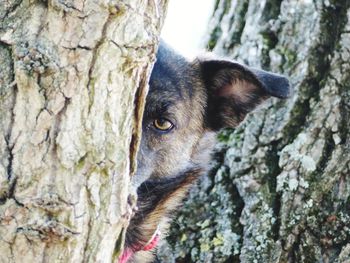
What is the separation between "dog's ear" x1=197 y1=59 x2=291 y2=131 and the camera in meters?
3.88

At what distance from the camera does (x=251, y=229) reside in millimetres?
3912

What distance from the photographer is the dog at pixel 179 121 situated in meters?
3.72

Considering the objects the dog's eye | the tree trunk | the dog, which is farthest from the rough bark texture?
the tree trunk

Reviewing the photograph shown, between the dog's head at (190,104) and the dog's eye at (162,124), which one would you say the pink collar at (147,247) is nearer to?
the dog's head at (190,104)

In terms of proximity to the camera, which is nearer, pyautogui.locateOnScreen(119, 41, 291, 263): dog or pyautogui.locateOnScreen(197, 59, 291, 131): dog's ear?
pyautogui.locateOnScreen(119, 41, 291, 263): dog

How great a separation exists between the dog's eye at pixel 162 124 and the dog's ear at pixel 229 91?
460 millimetres

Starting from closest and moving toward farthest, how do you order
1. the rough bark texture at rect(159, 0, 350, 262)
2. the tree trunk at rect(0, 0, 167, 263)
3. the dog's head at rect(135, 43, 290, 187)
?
the tree trunk at rect(0, 0, 167, 263)
the dog's head at rect(135, 43, 290, 187)
the rough bark texture at rect(159, 0, 350, 262)

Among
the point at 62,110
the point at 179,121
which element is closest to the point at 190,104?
the point at 179,121

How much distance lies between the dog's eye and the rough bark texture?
0.62 meters

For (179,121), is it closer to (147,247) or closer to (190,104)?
(190,104)

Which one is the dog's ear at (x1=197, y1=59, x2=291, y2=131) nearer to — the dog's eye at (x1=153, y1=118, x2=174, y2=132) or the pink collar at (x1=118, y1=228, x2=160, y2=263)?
the dog's eye at (x1=153, y1=118, x2=174, y2=132)

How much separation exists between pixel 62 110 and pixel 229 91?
220 centimetres

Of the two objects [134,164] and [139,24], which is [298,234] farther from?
[139,24]

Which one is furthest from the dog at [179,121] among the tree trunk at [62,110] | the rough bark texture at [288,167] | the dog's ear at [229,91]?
the tree trunk at [62,110]
